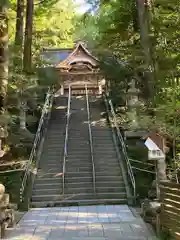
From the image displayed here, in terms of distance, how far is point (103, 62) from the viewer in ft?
51.9

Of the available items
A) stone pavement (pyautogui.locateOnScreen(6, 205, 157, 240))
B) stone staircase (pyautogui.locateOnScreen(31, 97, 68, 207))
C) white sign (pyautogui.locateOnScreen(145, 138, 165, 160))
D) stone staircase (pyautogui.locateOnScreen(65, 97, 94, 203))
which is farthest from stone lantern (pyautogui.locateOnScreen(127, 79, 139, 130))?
white sign (pyautogui.locateOnScreen(145, 138, 165, 160))

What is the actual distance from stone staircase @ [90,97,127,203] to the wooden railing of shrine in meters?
4.68

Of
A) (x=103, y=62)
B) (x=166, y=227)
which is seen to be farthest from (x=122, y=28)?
(x=166, y=227)

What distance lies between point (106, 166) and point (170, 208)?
7609 millimetres

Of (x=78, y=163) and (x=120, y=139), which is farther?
(x=120, y=139)

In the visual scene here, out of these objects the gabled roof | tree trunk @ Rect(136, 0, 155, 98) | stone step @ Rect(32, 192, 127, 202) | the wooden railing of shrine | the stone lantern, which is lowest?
stone step @ Rect(32, 192, 127, 202)

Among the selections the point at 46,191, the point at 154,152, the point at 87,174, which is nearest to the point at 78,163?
the point at 87,174

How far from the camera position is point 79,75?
29875 millimetres

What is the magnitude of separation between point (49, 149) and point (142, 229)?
851 centimetres

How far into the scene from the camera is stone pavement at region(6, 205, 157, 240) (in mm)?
7484

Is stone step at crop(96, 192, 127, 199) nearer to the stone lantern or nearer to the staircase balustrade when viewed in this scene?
the staircase balustrade

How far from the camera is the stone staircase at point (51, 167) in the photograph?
12266 mm

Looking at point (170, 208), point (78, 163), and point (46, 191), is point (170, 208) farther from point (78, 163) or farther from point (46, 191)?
point (78, 163)

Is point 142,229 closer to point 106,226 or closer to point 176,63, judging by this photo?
point 106,226
